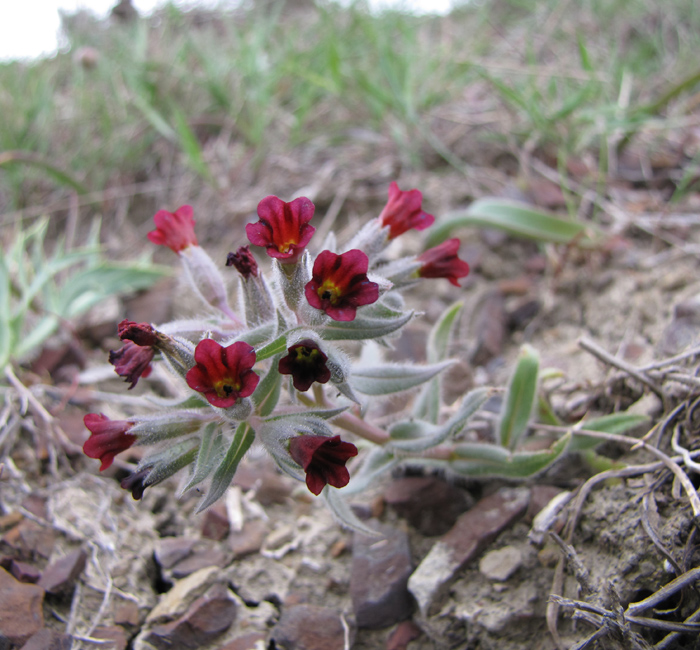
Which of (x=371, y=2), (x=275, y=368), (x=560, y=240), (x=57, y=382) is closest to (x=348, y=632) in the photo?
(x=275, y=368)

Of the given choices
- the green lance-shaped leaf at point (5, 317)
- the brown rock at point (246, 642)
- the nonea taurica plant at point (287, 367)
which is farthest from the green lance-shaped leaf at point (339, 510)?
the green lance-shaped leaf at point (5, 317)

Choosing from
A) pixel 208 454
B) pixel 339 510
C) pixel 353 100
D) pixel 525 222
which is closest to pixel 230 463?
pixel 208 454

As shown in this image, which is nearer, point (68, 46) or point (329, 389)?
point (329, 389)

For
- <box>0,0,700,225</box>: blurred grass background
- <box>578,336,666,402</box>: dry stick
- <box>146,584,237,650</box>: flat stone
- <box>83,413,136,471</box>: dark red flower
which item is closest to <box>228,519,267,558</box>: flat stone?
<box>146,584,237,650</box>: flat stone

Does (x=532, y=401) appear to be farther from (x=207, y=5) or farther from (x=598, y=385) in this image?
(x=207, y=5)

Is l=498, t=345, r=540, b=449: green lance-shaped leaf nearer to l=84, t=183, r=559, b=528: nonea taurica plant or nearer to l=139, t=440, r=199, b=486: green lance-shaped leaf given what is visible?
l=84, t=183, r=559, b=528: nonea taurica plant

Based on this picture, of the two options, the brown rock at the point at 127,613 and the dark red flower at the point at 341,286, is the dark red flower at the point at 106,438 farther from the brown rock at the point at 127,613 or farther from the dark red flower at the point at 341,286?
the dark red flower at the point at 341,286

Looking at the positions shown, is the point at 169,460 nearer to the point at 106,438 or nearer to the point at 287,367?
the point at 106,438
